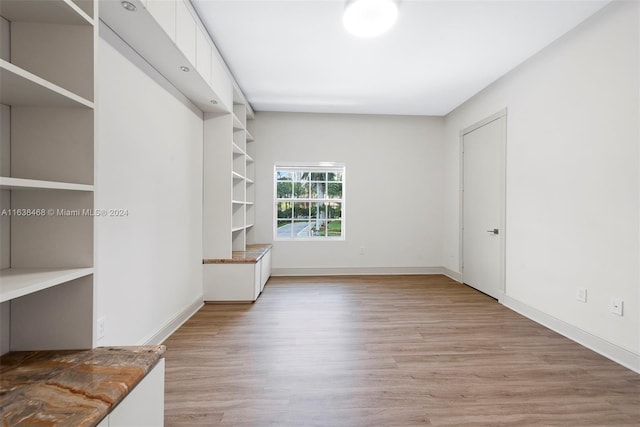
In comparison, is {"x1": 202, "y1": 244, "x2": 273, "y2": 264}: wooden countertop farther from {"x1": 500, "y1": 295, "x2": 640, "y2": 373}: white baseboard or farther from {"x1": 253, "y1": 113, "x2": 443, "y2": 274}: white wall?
{"x1": 500, "y1": 295, "x2": 640, "y2": 373}: white baseboard

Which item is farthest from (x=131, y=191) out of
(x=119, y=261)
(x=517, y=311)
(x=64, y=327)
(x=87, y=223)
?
(x=517, y=311)

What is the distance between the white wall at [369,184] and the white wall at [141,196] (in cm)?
180

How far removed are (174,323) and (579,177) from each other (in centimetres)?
388

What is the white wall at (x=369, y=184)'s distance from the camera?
4609 mm

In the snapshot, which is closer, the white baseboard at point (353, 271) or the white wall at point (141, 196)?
the white wall at point (141, 196)

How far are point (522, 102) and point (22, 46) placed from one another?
3.96m

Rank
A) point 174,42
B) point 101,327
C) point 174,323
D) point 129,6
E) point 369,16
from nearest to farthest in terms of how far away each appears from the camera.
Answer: point 129,6
point 101,327
point 174,42
point 369,16
point 174,323

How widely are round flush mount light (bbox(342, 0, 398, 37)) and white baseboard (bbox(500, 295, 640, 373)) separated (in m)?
3.07

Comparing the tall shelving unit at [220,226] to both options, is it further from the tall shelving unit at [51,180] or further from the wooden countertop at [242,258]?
the tall shelving unit at [51,180]

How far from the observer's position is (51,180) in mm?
1060

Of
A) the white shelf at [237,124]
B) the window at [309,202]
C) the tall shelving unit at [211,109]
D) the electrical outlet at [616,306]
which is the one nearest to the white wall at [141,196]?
the tall shelving unit at [211,109]

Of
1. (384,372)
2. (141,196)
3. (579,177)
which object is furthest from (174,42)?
(579,177)

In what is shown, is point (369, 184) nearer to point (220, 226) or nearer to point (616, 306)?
point (220, 226)

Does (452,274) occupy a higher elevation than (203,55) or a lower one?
lower
